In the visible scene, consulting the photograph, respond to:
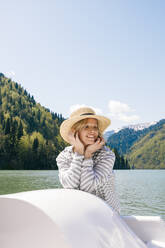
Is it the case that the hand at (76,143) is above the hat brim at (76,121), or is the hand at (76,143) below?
below

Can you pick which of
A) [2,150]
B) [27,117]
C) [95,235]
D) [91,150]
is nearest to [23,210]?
[95,235]

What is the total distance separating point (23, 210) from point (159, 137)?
8123 inches

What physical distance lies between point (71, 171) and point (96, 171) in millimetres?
198

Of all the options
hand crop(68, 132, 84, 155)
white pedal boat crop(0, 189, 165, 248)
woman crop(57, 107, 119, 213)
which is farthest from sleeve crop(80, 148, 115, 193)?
white pedal boat crop(0, 189, 165, 248)

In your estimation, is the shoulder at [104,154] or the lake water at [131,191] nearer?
the shoulder at [104,154]

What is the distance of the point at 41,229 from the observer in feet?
4.45

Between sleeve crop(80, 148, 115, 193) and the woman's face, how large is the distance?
0.48 ft

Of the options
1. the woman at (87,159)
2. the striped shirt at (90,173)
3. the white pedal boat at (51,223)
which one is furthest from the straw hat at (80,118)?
the white pedal boat at (51,223)

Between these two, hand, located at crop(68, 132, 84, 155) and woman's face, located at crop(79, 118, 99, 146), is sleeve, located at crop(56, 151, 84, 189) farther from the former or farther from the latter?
woman's face, located at crop(79, 118, 99, 146)

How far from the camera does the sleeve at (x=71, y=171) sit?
2.08 metres

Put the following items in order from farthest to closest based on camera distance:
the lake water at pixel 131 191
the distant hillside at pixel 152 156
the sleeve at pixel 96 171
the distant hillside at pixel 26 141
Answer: the distant hillside at pixel 152 156
the distant hillside at pixel 26 141
the lake water at pixel 131 191
the sleeve at pixel 96 171

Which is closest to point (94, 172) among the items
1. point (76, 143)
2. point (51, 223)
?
point (76, 143)

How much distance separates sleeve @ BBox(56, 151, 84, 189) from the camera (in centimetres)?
208

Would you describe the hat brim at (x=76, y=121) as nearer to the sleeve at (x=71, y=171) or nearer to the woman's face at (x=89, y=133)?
the woman's face at (x=89, y=133)
